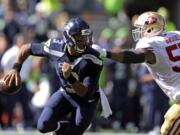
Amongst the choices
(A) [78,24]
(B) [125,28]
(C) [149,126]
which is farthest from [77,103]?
(B) [125,28]

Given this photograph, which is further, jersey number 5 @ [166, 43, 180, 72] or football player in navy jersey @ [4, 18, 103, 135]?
football player in navy jersey @ [4, 18, 103, 135]

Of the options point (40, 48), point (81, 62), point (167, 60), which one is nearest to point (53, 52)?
point (40, 48)

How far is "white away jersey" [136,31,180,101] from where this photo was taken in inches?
329

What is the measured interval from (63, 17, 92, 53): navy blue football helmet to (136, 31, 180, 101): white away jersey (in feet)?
1.94

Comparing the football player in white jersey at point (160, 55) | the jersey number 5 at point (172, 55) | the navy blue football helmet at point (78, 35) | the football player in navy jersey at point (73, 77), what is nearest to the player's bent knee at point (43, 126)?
the football player in navy jersey at point (73, 77)

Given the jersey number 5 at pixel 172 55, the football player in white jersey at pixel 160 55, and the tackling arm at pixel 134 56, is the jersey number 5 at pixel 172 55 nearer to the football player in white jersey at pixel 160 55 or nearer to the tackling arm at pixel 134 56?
the football player in white jersey at pixel 160 55

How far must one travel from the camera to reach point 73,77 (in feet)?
28.2

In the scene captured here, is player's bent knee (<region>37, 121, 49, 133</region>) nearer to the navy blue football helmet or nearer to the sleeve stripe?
the sleeve stripe

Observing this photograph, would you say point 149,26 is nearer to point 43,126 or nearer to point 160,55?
point 160,55

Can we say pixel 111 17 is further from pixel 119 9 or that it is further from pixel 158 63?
pixel 158 63

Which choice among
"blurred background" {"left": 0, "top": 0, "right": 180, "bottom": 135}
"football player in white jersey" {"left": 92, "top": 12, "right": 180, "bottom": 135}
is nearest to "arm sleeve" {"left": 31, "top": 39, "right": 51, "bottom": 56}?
"football player in white jersey" {"left": 92, "top": 12, "right": 180, "bottom": 135}

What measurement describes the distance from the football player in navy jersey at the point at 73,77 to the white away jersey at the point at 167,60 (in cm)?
65

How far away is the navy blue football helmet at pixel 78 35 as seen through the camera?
8711 mm

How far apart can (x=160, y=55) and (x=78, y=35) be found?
0.91 m
